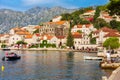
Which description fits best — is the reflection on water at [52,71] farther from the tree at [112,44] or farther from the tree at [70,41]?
the tree at [70,41]

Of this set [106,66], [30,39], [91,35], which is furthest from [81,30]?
[106,66]

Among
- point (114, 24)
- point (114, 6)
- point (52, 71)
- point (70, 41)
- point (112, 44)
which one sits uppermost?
point (114, 24)

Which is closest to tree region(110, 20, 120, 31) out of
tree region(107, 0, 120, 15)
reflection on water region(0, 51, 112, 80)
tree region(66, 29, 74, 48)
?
tree region(66, 29, 74, 48)

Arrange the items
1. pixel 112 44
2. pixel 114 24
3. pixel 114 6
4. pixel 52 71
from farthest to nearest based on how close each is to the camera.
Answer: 1. pixel 114 24
2. pixel 112 44
3. pixel 52 71
4. pixel 114 6

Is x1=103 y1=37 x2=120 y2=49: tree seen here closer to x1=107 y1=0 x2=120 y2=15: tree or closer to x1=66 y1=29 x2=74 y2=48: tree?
x1=66 y1=29 x2=74 y2=48: tree

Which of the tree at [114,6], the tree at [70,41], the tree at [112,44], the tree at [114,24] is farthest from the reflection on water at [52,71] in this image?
the tree at [114,24]

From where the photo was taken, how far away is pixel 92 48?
145 meters

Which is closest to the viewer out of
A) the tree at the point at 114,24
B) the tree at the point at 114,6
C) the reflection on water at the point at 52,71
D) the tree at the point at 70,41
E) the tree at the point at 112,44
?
the tree at the point at 114,6

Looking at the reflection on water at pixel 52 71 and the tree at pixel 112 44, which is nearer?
the reflection on water at pixel 52 71

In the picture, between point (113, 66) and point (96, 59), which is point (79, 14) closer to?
point (96, 59)

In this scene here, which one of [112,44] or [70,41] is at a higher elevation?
[70,41]

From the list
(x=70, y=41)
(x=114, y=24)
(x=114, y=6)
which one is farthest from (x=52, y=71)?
(x=114, y=24)

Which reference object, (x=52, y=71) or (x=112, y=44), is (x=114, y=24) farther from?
(x=52, y=71)

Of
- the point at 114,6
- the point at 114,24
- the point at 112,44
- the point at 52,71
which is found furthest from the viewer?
the point at 114,24
